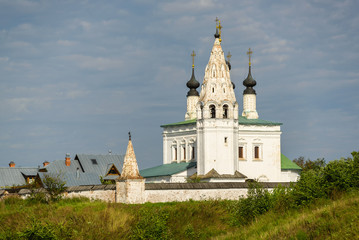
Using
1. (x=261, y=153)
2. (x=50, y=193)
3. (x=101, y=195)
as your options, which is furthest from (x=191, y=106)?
(x=101, y=195)

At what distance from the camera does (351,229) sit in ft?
55.3

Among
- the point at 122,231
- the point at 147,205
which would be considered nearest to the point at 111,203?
the point at 147,205

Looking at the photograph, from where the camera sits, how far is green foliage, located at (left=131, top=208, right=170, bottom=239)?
22.5 m

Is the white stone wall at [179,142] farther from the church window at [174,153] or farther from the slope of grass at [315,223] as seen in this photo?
the slope of grass at [315,223]

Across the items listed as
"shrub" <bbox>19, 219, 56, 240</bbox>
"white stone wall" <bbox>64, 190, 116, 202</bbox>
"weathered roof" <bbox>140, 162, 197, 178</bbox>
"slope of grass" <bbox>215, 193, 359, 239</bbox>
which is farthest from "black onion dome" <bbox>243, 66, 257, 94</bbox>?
"shrub" <bbox>19, 219, 56, 240</bbox>

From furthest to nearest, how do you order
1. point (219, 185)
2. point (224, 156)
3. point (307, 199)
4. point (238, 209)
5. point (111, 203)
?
point (224, 156), point (219, 185), point (111, 203), point (238, 209), point (307, 199)

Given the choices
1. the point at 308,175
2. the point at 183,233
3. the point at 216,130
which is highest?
the point at 216,130

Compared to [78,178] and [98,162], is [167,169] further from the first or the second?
[78,178]

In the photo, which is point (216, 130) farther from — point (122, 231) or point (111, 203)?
point (122, 231)

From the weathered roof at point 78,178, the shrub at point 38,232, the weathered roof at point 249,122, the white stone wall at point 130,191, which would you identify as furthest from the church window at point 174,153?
the shrub at point 38,232

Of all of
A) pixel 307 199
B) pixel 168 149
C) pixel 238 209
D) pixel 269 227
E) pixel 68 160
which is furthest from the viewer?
pixel 168 149

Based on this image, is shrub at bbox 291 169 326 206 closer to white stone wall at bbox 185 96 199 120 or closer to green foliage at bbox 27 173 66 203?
green foliage at bbox 27 173 66 203

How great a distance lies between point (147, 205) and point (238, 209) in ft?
15.7

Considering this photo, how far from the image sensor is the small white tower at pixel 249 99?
150ft
